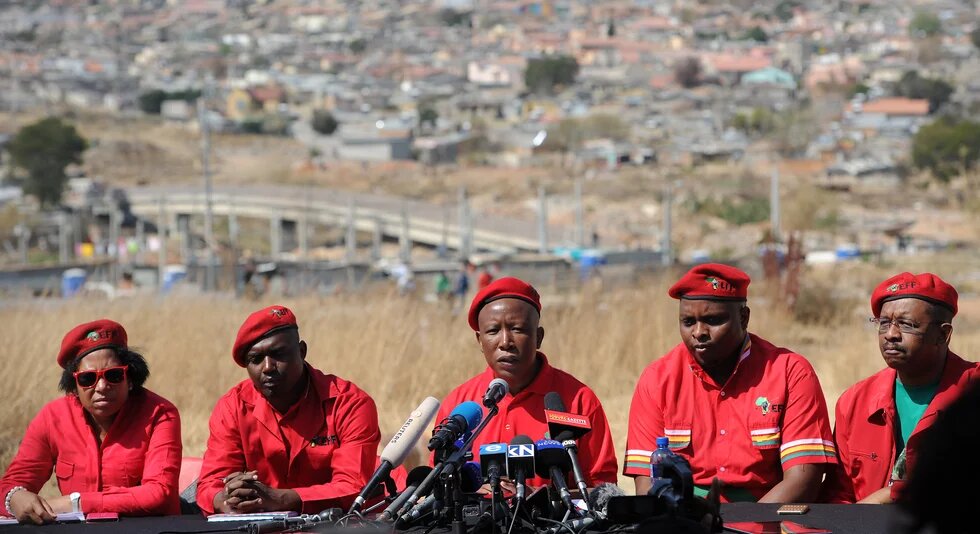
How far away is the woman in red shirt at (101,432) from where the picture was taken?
628 centimetres

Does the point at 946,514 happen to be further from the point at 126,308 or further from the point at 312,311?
the point at 126,308

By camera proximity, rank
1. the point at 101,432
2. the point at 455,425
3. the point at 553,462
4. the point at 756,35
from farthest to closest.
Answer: the point at 756,35
the point at 101,432
the point at 553,462
the point at 455,425

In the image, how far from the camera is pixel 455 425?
167 inches

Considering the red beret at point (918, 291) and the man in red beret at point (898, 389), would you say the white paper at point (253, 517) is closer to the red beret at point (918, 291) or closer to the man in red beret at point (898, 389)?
the man in red beret at point (898, 389)

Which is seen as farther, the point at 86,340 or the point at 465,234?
the point at 465,234

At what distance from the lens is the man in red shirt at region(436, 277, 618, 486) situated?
5.94 m

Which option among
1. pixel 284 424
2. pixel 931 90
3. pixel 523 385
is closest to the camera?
pixel 523 385

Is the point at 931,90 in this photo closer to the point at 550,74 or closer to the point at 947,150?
the point at 550,74

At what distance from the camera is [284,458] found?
6191 millimetres

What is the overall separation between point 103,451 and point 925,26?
193 meters

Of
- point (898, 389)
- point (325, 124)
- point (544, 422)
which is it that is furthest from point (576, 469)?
point (325, 124)

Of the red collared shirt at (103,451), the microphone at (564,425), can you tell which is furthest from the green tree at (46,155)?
the microphone at (564,425)

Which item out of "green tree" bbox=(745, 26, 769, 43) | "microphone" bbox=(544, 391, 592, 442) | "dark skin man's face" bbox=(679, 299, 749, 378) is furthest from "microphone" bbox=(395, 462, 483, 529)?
"green tree" bbox=(745, 26, 769, 43)

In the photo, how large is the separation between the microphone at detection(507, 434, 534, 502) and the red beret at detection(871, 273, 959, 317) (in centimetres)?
210
